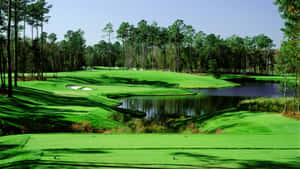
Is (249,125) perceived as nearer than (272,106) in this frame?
Yes

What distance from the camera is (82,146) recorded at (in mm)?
10359

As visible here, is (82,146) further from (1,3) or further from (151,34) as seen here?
(151,34)

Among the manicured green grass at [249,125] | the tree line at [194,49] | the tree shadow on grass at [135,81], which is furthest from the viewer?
the tree line at [194,49]

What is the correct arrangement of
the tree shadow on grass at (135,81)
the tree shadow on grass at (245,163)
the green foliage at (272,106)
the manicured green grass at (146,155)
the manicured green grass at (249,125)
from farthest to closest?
the tree shadow on grass at (135,81) < the green foliage at (272,106) < the manicured green grass at (249,125) < the manicured green grass at (146,155) < the tree shadow on grass at (245,163)

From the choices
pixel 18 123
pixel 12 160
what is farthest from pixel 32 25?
pixel 12 160

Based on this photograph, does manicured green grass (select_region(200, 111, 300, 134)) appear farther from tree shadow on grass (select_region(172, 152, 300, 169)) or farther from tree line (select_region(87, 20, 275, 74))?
tree line (select_region(87, 20, 275, 74))

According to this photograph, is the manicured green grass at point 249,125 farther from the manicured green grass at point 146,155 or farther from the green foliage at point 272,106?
the manicured green grass at point 146,155

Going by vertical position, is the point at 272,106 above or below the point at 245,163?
below

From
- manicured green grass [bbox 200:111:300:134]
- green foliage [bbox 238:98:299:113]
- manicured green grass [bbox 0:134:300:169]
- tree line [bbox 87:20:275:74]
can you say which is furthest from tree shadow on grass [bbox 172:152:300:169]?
tree line [bbox 87:20:275:74]

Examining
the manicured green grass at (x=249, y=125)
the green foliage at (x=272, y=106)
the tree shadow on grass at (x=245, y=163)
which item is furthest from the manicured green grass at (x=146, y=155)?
the green foliage at (x=272, y=106)

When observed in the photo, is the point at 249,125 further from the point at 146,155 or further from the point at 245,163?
the point at 146,155

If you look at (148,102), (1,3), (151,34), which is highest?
(151,34)

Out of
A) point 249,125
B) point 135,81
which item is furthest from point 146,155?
point 135,81

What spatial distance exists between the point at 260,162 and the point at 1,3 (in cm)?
4221
